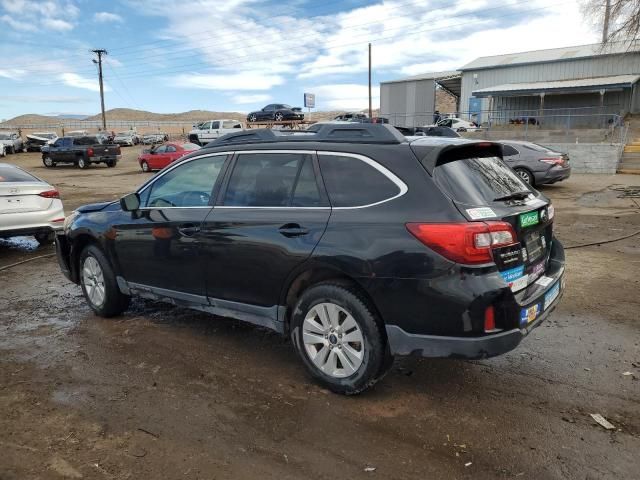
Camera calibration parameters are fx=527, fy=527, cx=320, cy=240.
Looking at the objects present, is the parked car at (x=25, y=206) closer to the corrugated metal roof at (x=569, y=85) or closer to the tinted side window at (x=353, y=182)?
the tinted side window at (x=353, y=182)

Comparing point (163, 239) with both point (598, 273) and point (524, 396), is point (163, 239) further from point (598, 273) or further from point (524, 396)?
point (598, 273)

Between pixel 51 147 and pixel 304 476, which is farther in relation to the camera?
pixel 51 147

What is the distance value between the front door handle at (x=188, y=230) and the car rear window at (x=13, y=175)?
206 inches

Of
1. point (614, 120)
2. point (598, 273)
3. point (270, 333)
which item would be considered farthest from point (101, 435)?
point (614, 120)

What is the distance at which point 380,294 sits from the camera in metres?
3.28

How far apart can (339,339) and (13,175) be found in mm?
7115

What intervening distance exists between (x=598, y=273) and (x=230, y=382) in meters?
5.02

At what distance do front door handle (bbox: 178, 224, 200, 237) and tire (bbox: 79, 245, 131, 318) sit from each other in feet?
4.09

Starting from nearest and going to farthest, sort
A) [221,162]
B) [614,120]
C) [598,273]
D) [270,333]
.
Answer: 1. [221,162]
2. [270,333]
3. [598,273]
4. [614,120]

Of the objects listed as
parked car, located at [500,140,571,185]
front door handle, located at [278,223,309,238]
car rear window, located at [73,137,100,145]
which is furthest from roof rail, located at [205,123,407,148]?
car rear window, located at [73,137,100,145]

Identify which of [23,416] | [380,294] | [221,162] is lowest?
[23,416]

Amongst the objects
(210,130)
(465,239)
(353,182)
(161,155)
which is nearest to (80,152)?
(161,155)

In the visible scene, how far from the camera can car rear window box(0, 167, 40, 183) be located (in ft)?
26.6

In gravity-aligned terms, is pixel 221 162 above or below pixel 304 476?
above
